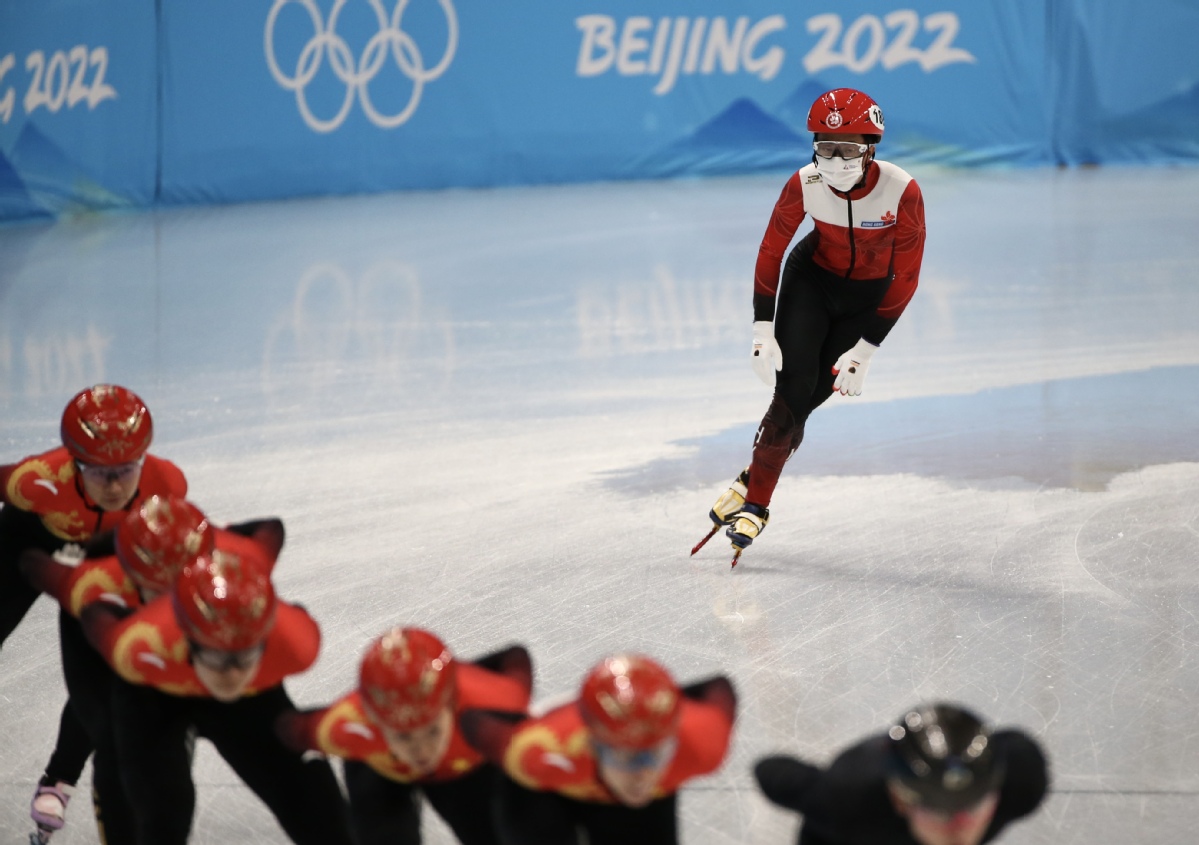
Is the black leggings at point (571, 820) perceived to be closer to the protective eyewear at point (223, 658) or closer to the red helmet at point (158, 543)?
the protective eyewear at point (223, 658)

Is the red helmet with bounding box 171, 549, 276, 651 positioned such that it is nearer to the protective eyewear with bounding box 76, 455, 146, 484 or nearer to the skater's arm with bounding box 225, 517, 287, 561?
the skater's arm with bounding box 225, 517, 287, 561

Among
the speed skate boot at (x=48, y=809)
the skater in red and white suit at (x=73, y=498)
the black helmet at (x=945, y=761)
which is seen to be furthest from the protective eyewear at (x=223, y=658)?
the black helmet at (x=945, y=761)

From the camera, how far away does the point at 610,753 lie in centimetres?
214

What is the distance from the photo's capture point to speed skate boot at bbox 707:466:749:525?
4926 mm

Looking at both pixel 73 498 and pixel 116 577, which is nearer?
pixel 116 577

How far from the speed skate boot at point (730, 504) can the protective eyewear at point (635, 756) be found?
9.13ft

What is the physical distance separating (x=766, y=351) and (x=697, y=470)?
3.90 feet

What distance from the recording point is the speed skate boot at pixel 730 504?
194 inches

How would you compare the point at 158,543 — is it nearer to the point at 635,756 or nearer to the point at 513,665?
the point at 513,665

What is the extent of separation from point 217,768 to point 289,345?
4748mm

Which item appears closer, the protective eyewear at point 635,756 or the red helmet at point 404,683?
the protective eyewear at point 635,756

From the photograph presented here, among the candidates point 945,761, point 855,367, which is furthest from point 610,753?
point 855,367

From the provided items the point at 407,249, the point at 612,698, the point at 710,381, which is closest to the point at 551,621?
the point at 612,698

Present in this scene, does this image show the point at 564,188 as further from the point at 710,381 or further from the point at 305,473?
the point at 305,473
